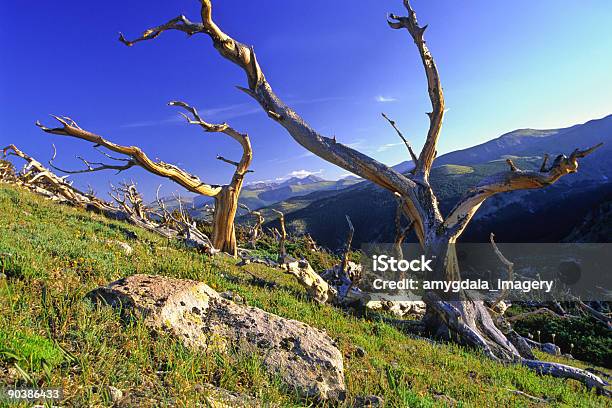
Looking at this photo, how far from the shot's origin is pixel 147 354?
10.6ft

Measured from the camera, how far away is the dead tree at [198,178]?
1270 centimetres

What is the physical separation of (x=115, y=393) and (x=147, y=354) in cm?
61

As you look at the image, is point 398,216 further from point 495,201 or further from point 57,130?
point 495,201

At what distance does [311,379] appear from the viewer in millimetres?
3705

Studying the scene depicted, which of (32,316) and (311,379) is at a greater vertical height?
→ (32,316)

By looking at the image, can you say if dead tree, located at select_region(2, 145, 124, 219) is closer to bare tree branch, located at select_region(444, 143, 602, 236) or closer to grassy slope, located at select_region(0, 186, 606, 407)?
grassy slope, located at select_region(0, 186, 606, 407)

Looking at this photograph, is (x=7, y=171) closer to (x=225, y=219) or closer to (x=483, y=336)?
(x=225, y=219)

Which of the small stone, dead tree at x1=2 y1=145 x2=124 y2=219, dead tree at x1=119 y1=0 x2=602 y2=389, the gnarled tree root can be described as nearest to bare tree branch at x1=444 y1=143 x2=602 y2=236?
dead tree at x1=119 y1=0 x2=602 y2=389

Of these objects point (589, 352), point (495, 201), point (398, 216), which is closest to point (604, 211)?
point (495, 201)

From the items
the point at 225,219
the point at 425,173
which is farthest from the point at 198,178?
the point at 425,173

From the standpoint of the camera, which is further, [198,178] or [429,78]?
[198,178]

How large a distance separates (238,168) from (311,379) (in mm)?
14013

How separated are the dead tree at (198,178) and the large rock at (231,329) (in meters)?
10.2

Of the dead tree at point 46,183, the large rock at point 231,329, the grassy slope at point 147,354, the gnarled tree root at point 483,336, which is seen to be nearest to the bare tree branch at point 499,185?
the gnarled tree root at point 483,336
